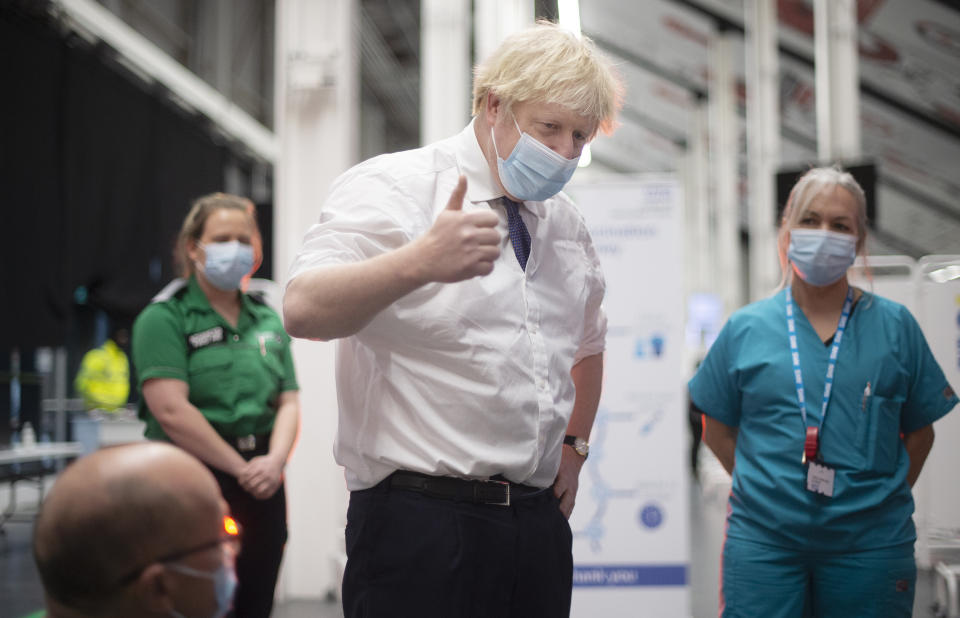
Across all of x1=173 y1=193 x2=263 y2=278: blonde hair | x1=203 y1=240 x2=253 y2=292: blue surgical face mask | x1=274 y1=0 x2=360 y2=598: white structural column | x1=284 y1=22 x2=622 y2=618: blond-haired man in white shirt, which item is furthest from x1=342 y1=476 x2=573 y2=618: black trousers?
x1=274 y1=0 x2=360 y2=598: white structural column

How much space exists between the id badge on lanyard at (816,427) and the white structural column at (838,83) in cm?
554

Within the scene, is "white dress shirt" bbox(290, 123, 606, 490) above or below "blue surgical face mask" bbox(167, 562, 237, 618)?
above

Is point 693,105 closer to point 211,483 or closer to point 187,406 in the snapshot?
point 187,406

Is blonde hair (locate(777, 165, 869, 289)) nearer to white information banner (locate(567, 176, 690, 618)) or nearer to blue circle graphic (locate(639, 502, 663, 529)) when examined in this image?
white information banner (locate(567, 176, 690, 618))

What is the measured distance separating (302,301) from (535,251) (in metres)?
0.46

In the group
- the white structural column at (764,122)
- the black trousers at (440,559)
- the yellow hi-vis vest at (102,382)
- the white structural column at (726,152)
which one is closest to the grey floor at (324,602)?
the yellow hi-vis vest at (102,382)

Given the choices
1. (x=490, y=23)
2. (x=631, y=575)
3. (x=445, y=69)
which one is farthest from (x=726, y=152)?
(x=631, y=575)

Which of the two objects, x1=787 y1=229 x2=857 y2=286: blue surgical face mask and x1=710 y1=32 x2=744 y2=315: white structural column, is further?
x1=710 y1=32 x2=744 y2=315: white structural column

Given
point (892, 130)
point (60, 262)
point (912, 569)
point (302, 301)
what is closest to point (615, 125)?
point (302, 301)

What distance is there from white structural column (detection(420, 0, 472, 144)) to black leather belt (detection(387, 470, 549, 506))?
16.0 ft

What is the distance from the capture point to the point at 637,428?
419 centimetres

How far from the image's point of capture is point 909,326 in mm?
2037

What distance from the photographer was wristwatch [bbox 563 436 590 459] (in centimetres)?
171

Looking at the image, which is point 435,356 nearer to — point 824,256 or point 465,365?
point 465,365
